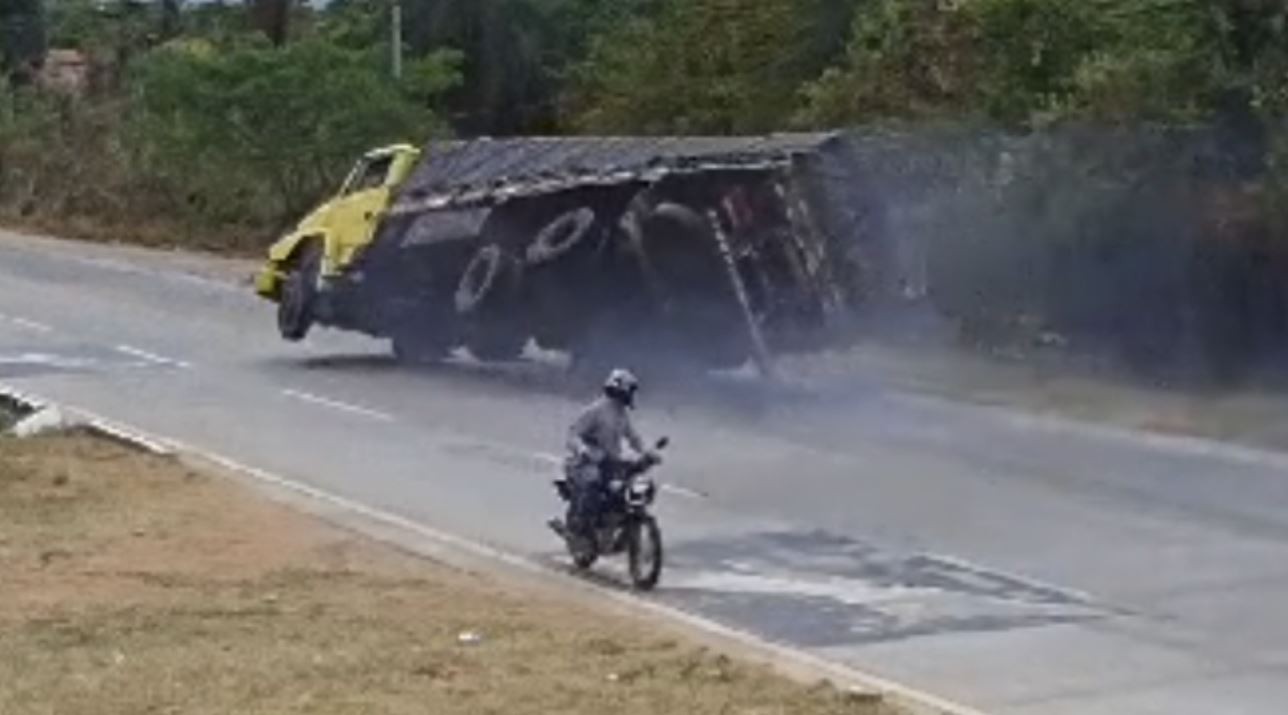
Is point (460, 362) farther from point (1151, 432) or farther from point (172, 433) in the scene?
point (1151, 432)

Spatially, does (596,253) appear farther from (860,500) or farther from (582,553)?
(582,553)

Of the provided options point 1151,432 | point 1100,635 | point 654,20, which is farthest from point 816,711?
point 654,20

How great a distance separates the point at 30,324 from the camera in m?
34.7

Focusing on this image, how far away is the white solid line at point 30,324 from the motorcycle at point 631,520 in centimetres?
1881

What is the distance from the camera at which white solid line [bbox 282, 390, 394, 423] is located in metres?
24.8

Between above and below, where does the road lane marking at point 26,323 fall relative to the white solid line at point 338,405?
below

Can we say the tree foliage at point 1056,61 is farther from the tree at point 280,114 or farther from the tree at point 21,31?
the tree at point 21,31

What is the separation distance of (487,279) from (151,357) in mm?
4792

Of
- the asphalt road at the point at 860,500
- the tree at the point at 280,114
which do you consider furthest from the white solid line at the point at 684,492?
the tree at the point at 280,114

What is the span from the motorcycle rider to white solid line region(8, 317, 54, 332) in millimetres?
18733

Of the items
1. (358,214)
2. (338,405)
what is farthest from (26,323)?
(338,405)

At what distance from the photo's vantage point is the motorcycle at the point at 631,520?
16.0 m

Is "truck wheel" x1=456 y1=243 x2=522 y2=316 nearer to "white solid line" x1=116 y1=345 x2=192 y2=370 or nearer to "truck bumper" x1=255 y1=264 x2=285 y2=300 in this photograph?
"white solid line" x1=116 y1=345 x2=192 y2=370

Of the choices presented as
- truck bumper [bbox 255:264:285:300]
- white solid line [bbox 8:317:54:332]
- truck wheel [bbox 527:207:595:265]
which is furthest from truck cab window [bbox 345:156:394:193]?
white solid line [bbox 8:317:54:332]
